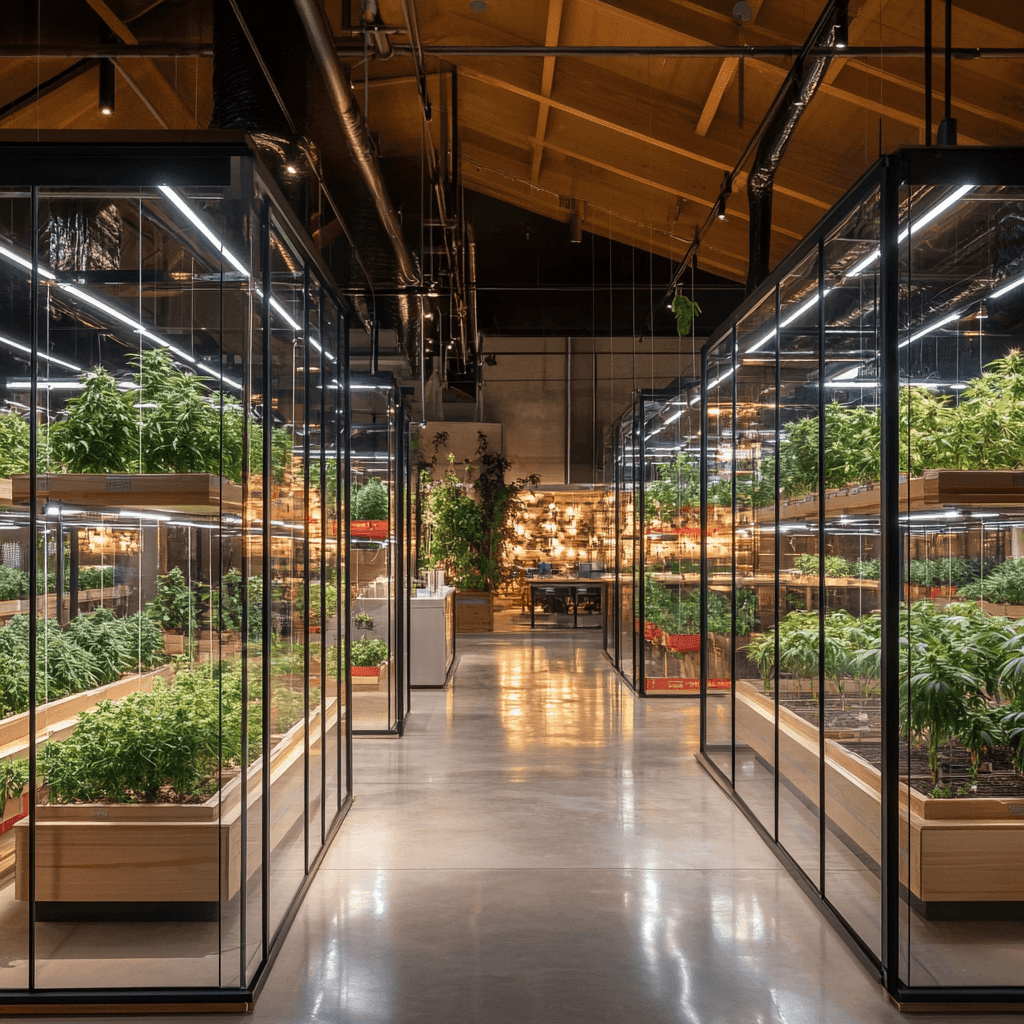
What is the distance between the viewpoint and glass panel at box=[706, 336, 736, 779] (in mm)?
6758

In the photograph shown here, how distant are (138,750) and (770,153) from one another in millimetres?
6260

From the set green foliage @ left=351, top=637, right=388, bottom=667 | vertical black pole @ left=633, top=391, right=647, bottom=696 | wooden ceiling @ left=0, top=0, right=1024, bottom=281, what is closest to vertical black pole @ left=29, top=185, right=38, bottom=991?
wooden ceiling @ left=0, top=0, right=1024, bottom=281

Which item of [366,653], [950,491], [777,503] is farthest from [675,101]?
[950,491]

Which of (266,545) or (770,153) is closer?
→ (266,545)

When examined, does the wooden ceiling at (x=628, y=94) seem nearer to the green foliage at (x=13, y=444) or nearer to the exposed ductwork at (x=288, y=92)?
the exposed ductwork at (x=288, y=92)

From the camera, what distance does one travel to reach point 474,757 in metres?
7.56

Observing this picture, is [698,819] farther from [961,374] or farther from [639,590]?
[639,590]

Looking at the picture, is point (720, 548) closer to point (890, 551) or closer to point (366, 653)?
point (366, 653)

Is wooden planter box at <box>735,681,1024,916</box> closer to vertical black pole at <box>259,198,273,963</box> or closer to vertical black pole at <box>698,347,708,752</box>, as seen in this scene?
vertical black pole at <box>259,198,273,963</box>

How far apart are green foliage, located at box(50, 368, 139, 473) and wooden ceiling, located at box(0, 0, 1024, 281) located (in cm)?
280

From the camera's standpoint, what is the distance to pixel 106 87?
6617 millimetres

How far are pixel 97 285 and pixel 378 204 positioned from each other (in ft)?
14.8

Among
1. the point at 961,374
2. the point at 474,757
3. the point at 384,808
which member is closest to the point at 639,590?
the point at 474,757

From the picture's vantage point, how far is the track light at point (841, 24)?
18.5ft
